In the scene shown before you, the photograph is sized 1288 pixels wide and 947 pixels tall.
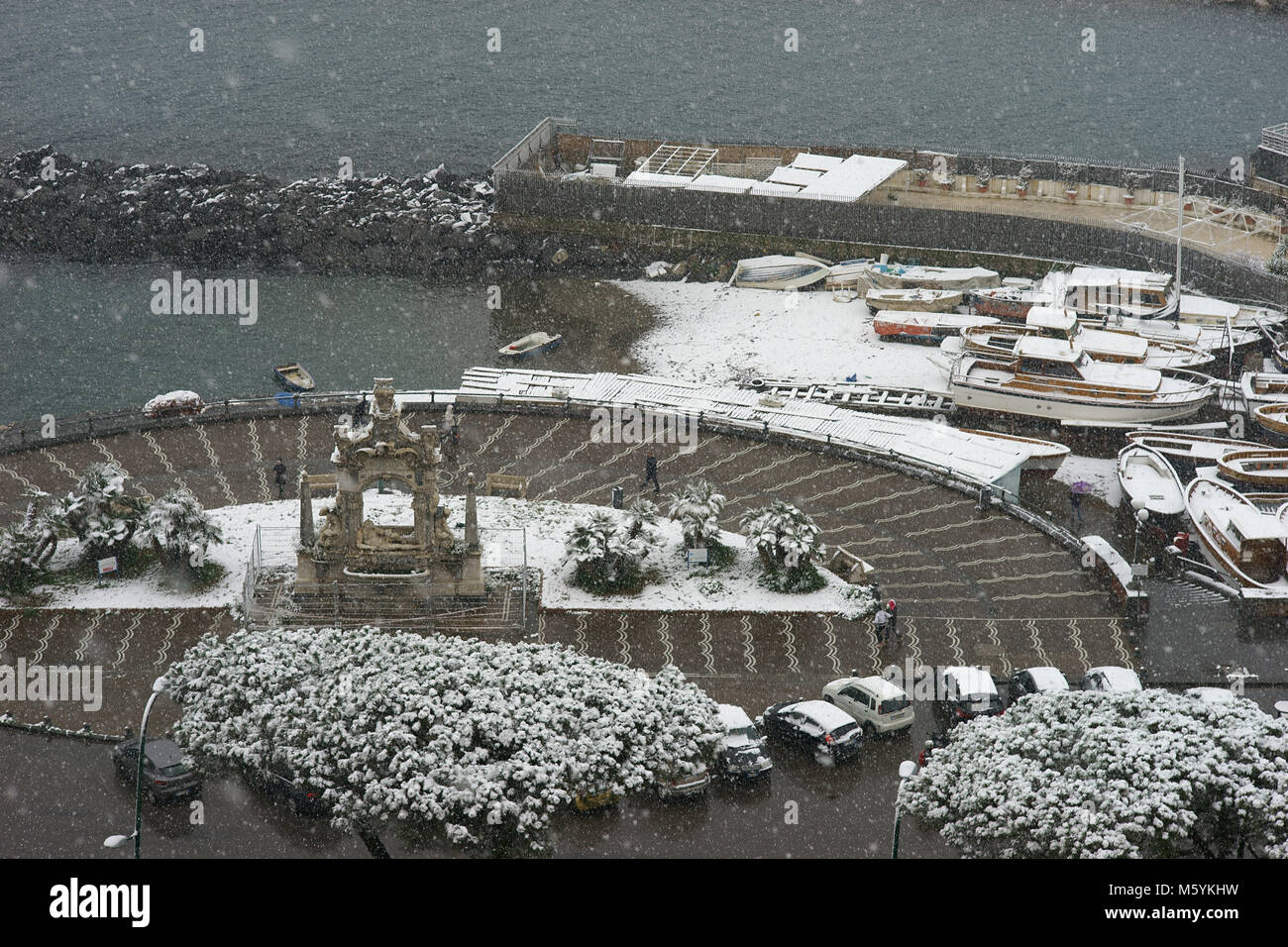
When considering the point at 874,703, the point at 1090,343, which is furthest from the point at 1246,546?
the point at 1090,343

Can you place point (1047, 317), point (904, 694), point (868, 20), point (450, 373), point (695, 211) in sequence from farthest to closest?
1. point (868, 20)
2. point (695, 211)
3. point (450, 373)
4. point (1047, 317)
5. point (904, 694)

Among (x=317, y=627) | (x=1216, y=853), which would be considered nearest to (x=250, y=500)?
(x=317, y=627)

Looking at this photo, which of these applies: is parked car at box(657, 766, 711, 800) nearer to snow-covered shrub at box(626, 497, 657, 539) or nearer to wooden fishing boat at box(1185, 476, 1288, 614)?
snow-covered shrub at box(626, 497, 657, 539)

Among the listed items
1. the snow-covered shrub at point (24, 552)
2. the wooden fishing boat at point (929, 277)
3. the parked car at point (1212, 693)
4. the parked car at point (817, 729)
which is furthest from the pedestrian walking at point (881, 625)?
the wooden fishing boat at point (929, 277)

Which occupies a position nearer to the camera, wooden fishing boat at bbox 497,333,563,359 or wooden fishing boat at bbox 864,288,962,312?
wooden fishing boat at bbox 497,333,563,359

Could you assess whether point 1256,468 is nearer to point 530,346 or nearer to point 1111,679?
point 1111,679

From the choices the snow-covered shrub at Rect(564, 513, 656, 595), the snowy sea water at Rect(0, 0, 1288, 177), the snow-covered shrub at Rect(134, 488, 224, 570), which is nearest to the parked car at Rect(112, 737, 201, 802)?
the snow-covered shrub at Rect(134, 488, 224, 570)

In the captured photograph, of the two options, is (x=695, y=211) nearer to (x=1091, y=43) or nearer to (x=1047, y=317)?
(x=1047, y=317)
